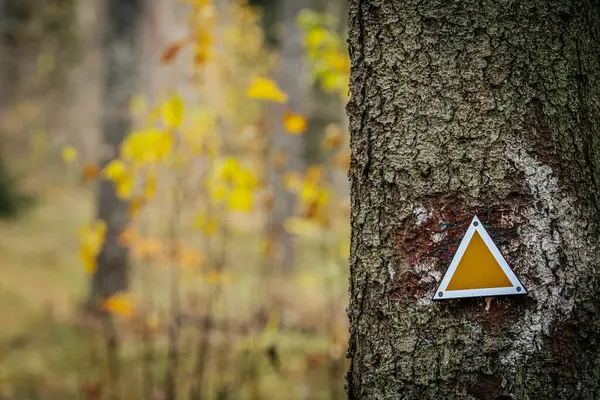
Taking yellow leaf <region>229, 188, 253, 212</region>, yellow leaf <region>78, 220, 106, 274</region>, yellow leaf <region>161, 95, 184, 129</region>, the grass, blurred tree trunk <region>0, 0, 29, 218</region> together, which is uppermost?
blurred tree trunk <region>0, 0, 29, 218</region>

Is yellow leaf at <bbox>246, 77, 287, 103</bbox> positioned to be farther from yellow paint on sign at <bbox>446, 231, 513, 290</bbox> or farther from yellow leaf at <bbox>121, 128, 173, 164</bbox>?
yellow paint on sign at <bbox>446, 231, 513, 290</bbox>

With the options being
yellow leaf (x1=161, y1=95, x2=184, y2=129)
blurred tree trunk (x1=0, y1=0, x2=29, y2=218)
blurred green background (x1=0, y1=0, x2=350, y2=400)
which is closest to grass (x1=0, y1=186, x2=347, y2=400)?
blurred green background (x1=0, y1=0, x2=350, y2=400)

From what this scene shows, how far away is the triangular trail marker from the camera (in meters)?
1.38

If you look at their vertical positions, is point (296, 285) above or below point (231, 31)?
below

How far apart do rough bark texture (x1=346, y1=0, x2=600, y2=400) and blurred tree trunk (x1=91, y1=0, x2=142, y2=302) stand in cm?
502

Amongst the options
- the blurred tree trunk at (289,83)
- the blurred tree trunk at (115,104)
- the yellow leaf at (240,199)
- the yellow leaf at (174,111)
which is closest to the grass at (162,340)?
the blurred tree trunk at (115,104)

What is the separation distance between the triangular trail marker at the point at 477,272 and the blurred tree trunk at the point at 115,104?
513 centimetres

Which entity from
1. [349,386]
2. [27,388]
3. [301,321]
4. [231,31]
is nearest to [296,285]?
[301,321]

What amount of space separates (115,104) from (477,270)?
539cm

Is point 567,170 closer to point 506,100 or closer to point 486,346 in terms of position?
point 506,100

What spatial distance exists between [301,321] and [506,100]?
529cm

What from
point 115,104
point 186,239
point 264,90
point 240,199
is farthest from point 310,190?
point 186,239

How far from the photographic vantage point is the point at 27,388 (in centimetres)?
434

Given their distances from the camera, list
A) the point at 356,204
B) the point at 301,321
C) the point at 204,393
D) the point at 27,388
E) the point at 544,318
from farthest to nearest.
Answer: the point at 301,321 < the point at 27,388 < the point at 204,393 < the point at 356,204 < the point at 544,318
